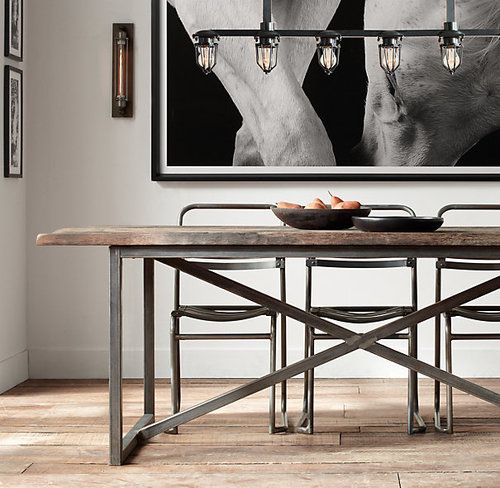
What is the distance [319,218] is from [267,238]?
331mm

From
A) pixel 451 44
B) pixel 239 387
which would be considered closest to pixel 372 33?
pixel 451 44

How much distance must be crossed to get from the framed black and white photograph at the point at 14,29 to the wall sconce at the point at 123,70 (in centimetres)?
47

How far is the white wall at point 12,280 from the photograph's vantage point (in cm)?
466

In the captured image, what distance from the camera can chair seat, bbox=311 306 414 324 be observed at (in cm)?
373

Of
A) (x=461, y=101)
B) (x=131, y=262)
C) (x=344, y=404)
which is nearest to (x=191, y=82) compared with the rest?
(x=131, y=262)

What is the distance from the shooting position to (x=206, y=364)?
498cm

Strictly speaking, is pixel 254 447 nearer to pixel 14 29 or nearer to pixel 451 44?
pixel 451 44

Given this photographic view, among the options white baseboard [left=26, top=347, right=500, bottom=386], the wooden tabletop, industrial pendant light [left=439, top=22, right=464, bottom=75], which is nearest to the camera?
the wooden tabletop

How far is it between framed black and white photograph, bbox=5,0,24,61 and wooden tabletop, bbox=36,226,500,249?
1770mm

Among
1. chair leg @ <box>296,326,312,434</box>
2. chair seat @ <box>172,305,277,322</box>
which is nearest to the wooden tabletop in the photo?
chair seat @ <box>172,305,277,322</box>

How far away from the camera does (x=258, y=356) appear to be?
498cm

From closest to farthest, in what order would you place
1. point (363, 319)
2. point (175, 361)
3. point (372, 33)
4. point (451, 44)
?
point (451, 44), point (372, 33), point (363, 319), point (175, 361)

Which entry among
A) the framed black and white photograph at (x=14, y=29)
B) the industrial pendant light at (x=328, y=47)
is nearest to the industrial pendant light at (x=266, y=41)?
the industrial pendant light at (x=328, y=47)

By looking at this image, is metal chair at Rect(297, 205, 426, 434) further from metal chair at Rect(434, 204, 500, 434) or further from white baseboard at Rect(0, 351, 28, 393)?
white baseboard at Rect(0, 351, 28, 393)
